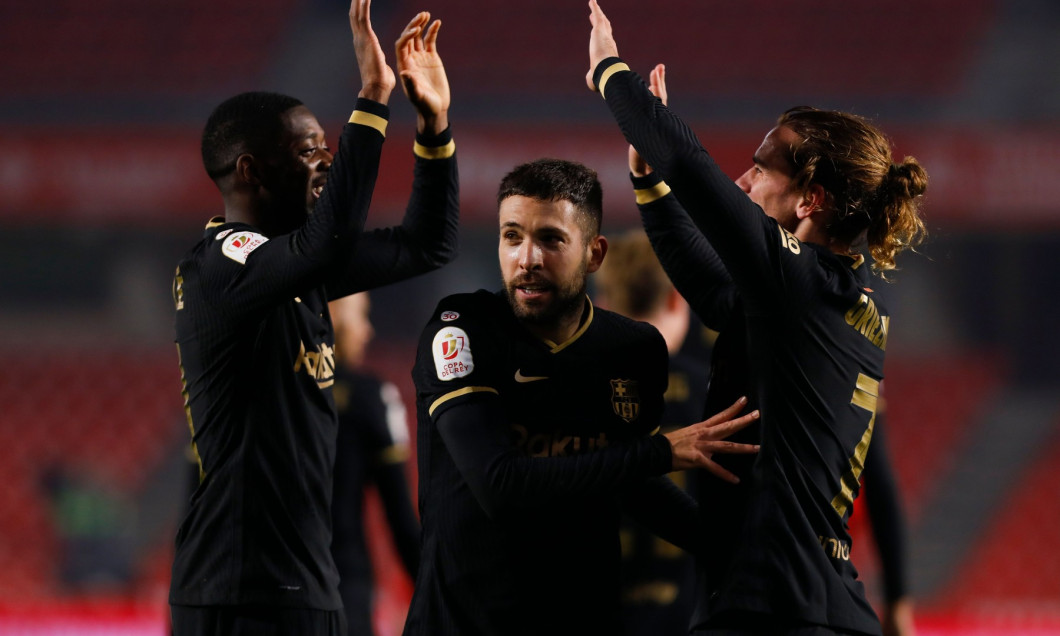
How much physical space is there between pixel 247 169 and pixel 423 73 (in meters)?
0.51

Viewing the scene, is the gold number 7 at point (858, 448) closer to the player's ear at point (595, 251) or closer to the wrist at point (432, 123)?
the player's ear at point (595, 251)

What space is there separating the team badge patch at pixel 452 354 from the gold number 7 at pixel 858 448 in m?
0.88

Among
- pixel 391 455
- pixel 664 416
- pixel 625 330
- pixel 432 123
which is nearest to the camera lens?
pixel 625 330

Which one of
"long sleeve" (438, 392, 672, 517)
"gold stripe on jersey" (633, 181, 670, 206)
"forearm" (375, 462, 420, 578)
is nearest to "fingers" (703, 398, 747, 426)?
"long sleeve" (438, 392, 672, 517)

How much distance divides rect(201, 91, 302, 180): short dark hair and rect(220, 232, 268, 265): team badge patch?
0.27m

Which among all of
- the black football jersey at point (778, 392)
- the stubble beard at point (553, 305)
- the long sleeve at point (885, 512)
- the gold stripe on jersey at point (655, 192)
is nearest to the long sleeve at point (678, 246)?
the gold stripe on jersey at point (655, 192)

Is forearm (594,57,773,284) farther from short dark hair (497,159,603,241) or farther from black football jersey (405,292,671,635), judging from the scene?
black football jersey (405,292,671,635)

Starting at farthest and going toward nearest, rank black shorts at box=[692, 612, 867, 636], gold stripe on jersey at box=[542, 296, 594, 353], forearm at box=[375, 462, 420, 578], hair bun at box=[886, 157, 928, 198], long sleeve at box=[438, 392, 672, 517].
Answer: forearm at box=[375, 462, 420, 578] < hair bun at box=[886, 157, 928, 198] < gold stripe on jersey at box=[542, 296, 594, 353] < black shorts at box=[692, 612, 867, 636] < long sleeve at box=[438, 392, 672, 517]

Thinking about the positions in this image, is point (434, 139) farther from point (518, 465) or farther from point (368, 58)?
point (518, 465)

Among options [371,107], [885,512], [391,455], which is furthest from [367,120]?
[885,512]

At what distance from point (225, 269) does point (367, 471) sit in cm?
176

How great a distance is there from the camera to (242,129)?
2934 millimetres

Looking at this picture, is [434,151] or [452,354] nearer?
[452,354]

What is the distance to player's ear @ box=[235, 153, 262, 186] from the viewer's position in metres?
2.91
